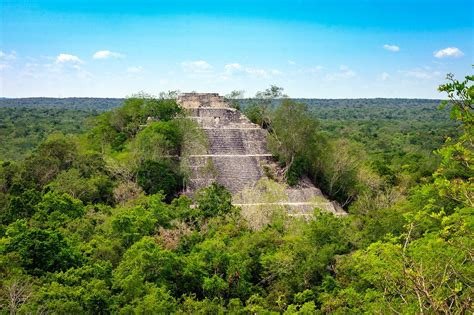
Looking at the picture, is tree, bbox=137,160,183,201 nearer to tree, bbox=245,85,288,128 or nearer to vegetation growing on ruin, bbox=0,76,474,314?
vegetation growing on ruin, bbox=0,76,474,314

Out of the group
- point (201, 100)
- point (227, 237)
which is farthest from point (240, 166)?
point (227, 237)

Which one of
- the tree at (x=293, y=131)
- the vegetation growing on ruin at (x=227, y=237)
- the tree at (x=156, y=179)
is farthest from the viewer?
the tree at (x=293, y=131)

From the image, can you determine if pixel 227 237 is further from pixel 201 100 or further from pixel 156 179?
pixel 201 100

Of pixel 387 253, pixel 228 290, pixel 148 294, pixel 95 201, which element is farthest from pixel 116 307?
pixel 95 201

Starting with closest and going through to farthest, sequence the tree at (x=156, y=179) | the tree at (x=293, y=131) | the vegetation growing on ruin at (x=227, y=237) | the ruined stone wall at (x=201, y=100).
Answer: the vegetation growing on ruin at (x=227, y=237) → the tree at (x=156, y=179) → the tree at (x=293, y=131) → the ruined stone wall at (x=201, y=100)

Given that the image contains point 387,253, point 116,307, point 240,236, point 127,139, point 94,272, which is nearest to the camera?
point 387,253

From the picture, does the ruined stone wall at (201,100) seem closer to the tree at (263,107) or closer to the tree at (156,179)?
the tree at (263,107)

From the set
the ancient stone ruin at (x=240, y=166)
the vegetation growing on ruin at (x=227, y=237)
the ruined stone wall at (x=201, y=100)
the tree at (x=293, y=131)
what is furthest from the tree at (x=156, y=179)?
the ruined stone wall at (x=201, y=100)

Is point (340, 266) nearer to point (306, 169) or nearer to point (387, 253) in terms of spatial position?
point (387, 253)
